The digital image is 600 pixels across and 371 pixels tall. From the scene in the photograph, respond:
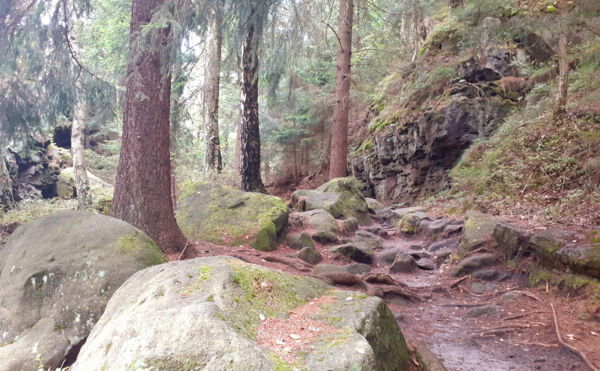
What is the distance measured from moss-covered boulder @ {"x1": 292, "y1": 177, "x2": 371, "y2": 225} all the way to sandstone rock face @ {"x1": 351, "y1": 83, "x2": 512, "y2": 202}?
10.6ft

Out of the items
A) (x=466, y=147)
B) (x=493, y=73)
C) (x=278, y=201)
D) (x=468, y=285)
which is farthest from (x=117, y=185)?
(x=493, y=73)

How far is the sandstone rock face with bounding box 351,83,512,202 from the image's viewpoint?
491 inches

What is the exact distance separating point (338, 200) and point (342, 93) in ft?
12.3

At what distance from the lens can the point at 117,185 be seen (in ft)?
19.6

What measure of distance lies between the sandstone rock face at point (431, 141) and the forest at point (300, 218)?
0.25 ft

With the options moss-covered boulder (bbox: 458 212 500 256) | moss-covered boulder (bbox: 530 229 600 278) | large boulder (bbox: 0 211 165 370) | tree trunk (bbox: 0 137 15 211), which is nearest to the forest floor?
moss-covered boulder (bbox: 530 229 600 278)

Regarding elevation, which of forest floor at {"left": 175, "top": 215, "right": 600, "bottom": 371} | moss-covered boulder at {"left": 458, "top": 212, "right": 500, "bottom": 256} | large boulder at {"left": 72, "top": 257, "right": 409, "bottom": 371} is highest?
large boulder at {"left": 72, "top": 257, "right": 409, "bottom": 371}

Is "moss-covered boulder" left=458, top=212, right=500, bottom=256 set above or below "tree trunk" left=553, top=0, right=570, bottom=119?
below

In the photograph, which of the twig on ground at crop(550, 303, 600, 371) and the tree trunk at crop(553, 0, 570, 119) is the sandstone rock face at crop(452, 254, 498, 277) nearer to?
the twig on ground at crop(550, 303, 600, 371)

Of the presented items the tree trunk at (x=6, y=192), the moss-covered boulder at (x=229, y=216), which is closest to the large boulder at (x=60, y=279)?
the moss-covered boulder at (x=229, y=216)

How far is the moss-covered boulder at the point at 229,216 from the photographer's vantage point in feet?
25.8

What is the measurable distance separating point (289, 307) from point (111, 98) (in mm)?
6582

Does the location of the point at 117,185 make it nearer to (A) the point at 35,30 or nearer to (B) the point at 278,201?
(A) the point at 35,30

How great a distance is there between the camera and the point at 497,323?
471cm
